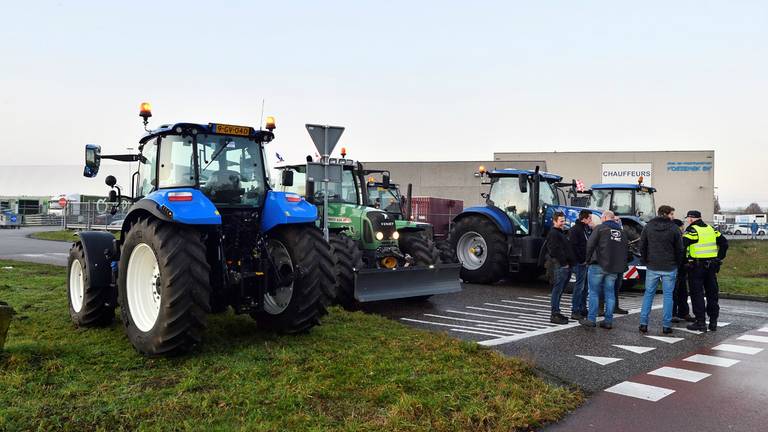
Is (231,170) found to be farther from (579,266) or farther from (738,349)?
(738,349)

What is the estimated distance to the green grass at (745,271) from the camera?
43.7 feet

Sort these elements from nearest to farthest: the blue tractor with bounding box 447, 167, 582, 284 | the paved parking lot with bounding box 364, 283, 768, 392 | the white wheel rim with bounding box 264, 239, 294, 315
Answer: the paved parking lot with bounding box 364, 283, 768, 392 < the white wheel rim with bounding box 264, 239, 294, 315 < the blue tractor with bounding box 447, 167, 582, 284

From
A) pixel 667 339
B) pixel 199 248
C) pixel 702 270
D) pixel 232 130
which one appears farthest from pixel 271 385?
pixel 702 270

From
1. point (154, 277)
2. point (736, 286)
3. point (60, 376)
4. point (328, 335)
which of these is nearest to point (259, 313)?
point (328, 335)

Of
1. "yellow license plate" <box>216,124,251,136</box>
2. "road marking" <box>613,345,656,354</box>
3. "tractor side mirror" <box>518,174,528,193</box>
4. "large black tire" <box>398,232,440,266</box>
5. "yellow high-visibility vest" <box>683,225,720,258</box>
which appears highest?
"yellow license plate" <box>216,124,251,136</box>

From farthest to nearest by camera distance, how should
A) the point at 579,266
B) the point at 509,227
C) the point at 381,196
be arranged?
the point at 381,196 < the point at 509,227 < the point at 579,266

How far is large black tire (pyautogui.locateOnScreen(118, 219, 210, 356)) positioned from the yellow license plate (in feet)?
4.19

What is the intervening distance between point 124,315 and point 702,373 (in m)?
5.91

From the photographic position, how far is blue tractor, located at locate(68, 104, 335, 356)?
559 cm

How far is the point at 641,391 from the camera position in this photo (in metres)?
5.43

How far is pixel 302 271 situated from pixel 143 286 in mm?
1622

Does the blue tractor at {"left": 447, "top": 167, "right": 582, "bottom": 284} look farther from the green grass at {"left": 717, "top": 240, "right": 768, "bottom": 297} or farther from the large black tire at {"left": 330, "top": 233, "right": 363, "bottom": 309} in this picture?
the large black tire at {"left": 330, "top": 233, "right": 363, "bottom": 309}

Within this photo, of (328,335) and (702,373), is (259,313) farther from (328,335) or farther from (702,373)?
(702,373)

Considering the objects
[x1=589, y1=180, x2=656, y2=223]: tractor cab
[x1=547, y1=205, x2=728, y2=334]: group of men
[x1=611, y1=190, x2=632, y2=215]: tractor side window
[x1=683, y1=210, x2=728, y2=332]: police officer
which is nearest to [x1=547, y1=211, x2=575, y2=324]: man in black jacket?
[x1=547, y1=205, x2=728, y2=334]: group of men
